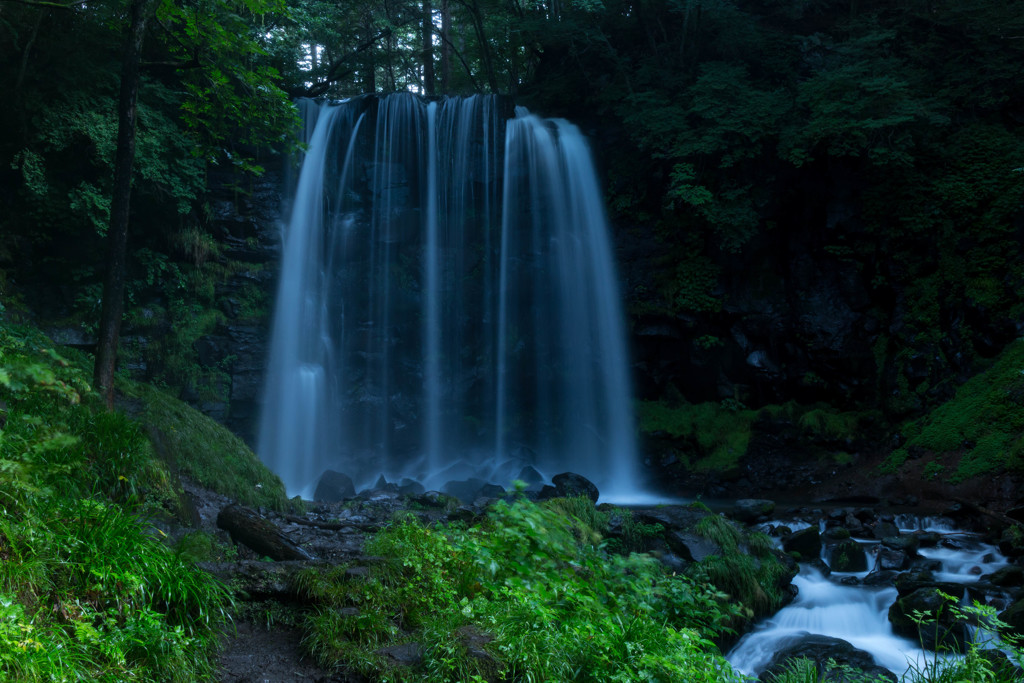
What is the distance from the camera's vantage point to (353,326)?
51.3 feet

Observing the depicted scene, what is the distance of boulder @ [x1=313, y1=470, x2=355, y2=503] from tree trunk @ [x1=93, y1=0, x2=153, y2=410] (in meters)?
5.57

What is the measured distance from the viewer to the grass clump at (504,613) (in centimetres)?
301

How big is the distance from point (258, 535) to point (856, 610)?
6262 millimetres

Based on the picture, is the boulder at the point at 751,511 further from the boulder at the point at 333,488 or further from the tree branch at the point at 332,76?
the tree branch at the point at 332,76

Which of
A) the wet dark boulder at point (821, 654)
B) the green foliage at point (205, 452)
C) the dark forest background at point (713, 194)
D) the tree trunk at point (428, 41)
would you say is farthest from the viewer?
the tree trunk at point (428, 41)

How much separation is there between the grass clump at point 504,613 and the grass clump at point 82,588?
652 millimetres

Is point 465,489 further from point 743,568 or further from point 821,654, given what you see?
point 821,654

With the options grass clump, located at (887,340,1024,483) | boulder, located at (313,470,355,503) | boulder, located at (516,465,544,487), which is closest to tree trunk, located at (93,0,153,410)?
boulder, located at (313,470,355,503)

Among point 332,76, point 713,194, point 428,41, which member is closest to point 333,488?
point 713,194

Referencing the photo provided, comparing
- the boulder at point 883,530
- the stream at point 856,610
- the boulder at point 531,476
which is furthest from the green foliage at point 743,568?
the boulder at point 531,476

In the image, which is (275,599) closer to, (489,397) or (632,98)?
(489,397)

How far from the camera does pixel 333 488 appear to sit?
11.9 m

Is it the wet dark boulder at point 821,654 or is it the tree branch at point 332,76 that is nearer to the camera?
the wet dark boulder at point 821,654

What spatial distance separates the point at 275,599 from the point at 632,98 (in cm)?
1473
